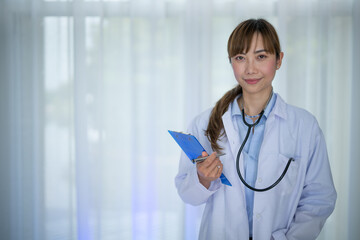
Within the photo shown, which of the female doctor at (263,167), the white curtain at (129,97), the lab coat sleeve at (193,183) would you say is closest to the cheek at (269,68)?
the female doctor at (263,167)

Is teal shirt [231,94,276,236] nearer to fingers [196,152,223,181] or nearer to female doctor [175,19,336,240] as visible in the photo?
female doctor [175,19,336,240]

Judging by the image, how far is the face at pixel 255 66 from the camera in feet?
3.64

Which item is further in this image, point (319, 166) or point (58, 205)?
point (58, 205)

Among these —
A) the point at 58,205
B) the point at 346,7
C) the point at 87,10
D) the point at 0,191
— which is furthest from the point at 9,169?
the point at 346,7

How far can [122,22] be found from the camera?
2.04 metres

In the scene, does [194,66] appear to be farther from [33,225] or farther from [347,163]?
[33,225]

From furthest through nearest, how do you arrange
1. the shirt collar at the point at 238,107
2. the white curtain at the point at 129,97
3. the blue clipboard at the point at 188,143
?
the white curtain at the point at 129,97, the shirt collar at the point at 238,107, the blue clipboard at the point at 188,143

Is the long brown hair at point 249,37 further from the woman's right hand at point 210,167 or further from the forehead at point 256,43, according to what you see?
the woman's right hand at point 210,167

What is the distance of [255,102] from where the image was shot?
121cm

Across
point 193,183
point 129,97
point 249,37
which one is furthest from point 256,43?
point 129,97

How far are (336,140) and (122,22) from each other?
1719mm

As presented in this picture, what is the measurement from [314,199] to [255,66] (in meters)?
0.56

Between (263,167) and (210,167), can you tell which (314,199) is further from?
(210,167)

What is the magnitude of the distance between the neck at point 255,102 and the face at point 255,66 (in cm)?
6
